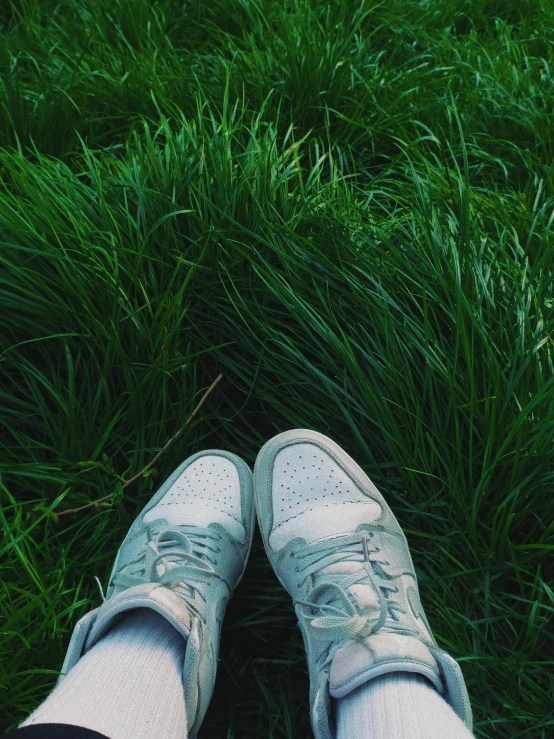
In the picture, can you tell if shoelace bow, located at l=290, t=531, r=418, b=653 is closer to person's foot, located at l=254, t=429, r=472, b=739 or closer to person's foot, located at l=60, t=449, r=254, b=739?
person's foot, located at l=254, t=429, r=472, b=739

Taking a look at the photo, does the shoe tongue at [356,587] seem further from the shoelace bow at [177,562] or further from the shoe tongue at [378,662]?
the shoelace bow at [177,562]

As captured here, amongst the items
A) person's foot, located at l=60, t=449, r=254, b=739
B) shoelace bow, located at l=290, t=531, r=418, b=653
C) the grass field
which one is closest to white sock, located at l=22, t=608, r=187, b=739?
person's foot, located at l=60, t=449, r=254, b=739

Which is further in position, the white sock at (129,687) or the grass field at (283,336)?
the grass field at (283,336)

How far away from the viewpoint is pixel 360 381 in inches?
49.6

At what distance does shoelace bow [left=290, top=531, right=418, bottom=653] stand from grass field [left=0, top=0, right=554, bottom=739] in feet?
0.31

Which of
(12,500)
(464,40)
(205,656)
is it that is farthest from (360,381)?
(464,40)

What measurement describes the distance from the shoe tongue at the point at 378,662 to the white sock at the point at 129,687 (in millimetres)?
259

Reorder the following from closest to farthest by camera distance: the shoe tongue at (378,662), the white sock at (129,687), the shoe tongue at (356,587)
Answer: the white sock at (129,687), the shoe tongue at (378,662), the shoe tongue at (356,587)

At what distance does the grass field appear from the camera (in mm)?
1177

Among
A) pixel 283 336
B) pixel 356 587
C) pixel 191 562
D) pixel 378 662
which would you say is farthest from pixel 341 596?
pixel 283 336

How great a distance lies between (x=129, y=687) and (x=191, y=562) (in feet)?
1.04

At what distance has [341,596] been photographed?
1.18 meters

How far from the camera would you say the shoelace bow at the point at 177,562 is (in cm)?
121

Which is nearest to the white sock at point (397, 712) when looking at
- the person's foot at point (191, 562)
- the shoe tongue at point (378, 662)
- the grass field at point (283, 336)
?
the shoe tongue at point (378, 662)
